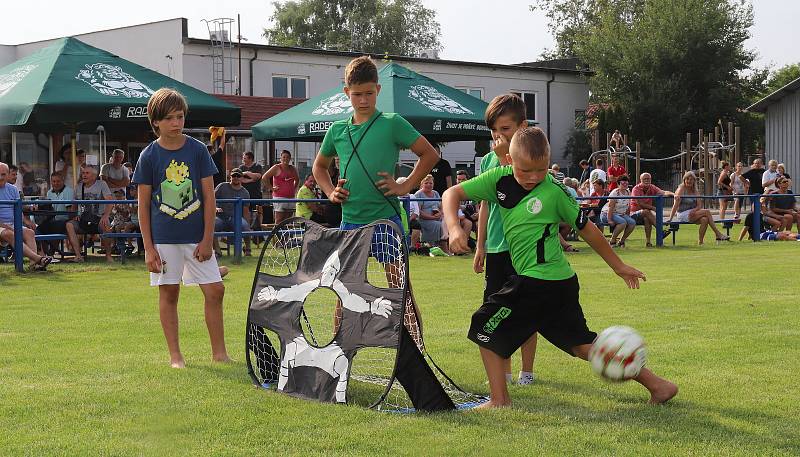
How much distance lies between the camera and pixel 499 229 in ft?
20.6

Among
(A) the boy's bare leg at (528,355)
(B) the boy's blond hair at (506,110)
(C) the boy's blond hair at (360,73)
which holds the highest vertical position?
(C) the boy's blond hair at (360,73)

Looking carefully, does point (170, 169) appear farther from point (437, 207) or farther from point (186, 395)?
point (437, 207)

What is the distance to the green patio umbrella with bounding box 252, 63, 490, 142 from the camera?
64.7 feet

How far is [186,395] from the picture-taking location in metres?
6.09

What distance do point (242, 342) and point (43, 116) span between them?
9729mm

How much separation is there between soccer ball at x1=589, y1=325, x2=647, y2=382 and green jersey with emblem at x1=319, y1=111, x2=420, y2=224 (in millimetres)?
1687

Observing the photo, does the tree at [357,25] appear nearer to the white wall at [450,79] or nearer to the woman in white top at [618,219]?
the white wall at [450,79]

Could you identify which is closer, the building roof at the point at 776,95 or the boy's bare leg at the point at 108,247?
the boy's bare leg at the point at 108,247

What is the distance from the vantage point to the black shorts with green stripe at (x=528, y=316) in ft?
18.8

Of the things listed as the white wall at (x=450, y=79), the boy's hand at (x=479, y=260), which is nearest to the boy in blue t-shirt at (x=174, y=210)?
the boy's hand at (x=479, y=260)

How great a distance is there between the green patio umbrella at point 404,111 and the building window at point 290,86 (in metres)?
21.6

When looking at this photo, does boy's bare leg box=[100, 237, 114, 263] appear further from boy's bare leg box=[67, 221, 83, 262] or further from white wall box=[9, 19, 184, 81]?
white wall box=[9, 19, 184, 81]

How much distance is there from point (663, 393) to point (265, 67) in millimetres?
37395

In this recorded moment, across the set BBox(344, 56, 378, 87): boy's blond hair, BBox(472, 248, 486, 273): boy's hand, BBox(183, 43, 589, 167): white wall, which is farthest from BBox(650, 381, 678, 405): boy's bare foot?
BBox(183, 43, 589, 167): white wall
